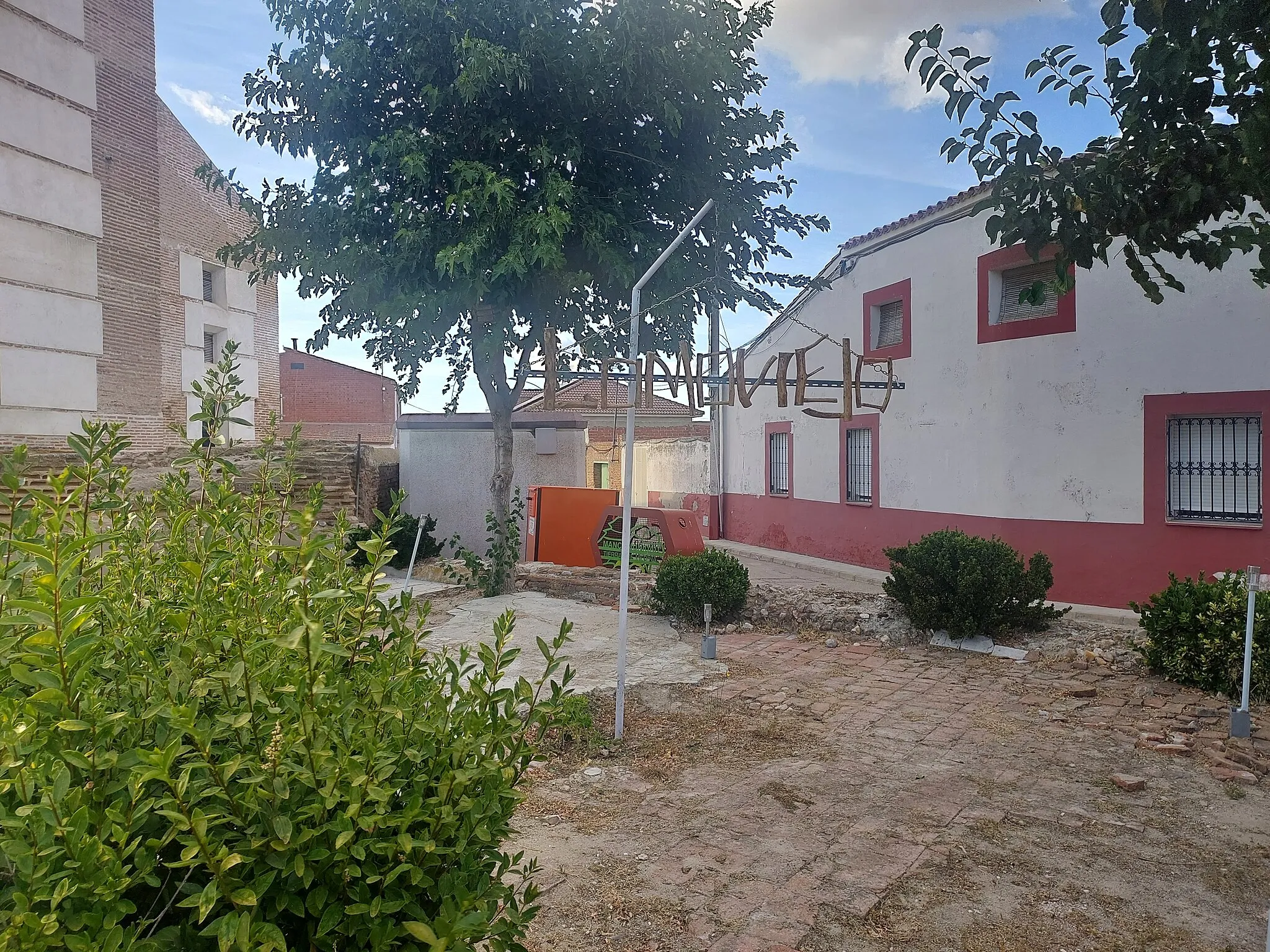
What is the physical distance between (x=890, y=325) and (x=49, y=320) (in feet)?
42.1

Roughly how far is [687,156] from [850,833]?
9.04 m

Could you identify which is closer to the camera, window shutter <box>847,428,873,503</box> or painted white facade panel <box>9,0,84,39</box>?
painted white facade panel <box>9,0,84,39</box>

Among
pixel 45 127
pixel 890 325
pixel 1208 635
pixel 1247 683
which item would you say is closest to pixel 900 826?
pixel 1247 683

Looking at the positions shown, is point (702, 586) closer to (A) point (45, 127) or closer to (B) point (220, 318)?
(A) point (45, 127)

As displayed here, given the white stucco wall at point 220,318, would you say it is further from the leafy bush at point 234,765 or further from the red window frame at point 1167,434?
the leafy bush at point 234,765

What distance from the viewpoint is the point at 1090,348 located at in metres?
10.8

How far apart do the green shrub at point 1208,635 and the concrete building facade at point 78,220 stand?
10.4 meters

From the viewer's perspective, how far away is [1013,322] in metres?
11.9

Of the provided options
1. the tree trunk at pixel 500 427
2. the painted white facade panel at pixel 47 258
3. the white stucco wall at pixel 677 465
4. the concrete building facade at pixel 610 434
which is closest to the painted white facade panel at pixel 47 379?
the painted white facade panel at pixel 47 258

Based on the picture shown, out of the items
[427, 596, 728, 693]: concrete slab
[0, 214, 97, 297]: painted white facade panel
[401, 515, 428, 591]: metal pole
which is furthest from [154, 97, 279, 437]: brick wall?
[427, 596, 728, 693]: concrete slab

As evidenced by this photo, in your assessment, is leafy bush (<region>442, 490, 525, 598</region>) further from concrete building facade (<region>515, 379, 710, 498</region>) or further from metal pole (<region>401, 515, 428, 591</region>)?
concrete building facade (<region>515, 379, 710, 498</region>)

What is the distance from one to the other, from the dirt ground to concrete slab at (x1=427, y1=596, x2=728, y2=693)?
1.91 ft

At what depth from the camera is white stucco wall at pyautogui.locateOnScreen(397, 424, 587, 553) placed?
51.6 ft

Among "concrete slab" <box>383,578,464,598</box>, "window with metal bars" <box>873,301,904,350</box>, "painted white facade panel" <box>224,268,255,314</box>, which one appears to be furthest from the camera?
"painted white facade panel" <box>224,268,255,314</box>
